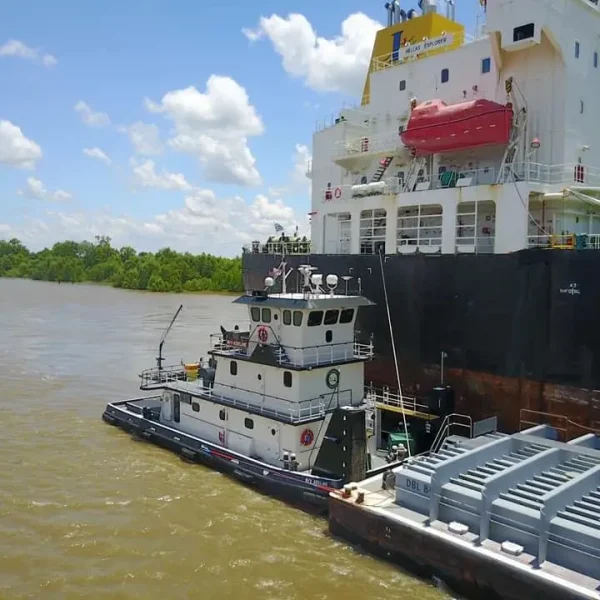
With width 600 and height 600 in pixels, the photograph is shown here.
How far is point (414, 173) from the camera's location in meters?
19.1

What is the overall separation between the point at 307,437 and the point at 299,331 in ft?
7.52

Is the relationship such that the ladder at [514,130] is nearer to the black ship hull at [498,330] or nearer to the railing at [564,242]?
the railing at [564,242]

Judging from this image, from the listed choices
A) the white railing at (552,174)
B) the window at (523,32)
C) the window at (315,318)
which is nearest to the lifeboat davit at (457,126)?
the white railing at (552,174)

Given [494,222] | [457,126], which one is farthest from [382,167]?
[494,222]

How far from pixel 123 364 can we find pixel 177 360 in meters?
2.45

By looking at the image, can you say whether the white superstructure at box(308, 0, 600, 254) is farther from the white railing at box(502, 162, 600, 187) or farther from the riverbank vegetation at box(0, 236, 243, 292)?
the riverbank vegetation at box(0, 236, 243, 292)

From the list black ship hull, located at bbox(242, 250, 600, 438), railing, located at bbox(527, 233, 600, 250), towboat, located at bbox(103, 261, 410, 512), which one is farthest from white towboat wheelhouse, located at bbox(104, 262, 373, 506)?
railing, located at bbox(527, 233, 600, 250)

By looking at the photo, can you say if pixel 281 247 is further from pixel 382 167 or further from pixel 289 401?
pixel 289 401

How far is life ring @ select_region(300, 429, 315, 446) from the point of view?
1326cm

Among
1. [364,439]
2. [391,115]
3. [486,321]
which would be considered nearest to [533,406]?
[486,321]

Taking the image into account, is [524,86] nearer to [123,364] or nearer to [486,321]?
[486,321]

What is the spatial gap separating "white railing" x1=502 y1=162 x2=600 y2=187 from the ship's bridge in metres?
6.08

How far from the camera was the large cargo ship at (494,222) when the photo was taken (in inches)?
551

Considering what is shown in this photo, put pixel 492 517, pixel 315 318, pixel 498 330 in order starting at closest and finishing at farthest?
pixel 492 517
pixel 315 318
pixel 498 330
